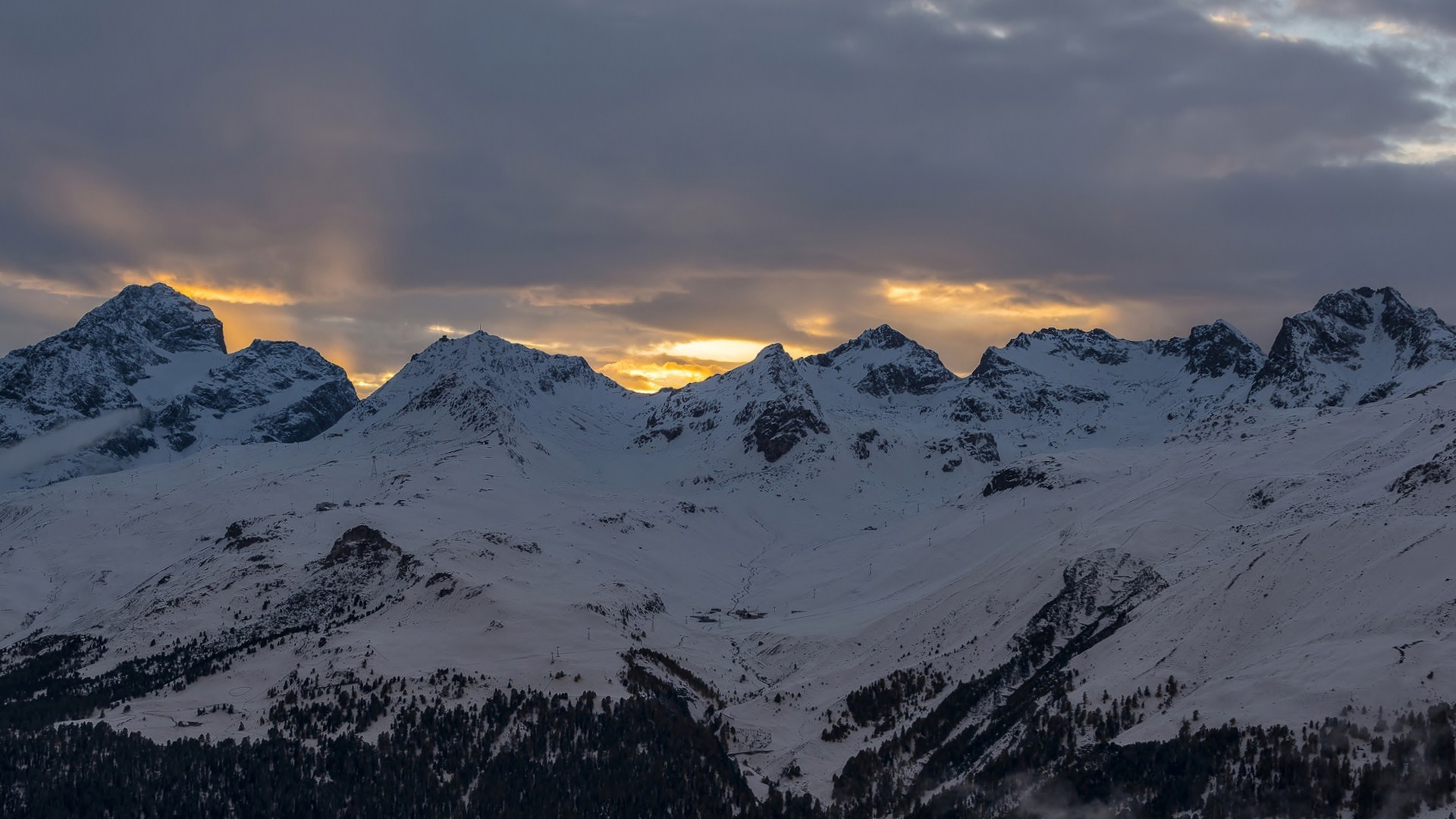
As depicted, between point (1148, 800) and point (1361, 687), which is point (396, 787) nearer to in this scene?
point (1148, 800)

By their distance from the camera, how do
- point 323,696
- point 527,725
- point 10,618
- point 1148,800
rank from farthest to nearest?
1. point 10,618
2. point 323,696
3. point 527,725
4. point 1148,800

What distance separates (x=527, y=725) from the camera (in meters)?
110

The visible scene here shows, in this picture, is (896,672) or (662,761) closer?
(662,761)

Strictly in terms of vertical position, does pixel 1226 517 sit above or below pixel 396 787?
above

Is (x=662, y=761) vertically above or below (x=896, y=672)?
below

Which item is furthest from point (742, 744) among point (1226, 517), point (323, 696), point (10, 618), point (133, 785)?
point (10, 618)

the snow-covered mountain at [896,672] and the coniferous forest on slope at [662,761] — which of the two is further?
the snow-covered mountain at [896,672]

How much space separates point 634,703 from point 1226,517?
79.1 m

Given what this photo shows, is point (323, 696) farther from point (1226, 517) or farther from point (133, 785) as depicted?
point (1226, 517)

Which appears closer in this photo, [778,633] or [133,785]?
[133,785]

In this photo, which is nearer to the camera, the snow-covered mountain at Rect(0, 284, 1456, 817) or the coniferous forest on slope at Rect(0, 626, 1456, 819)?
the coniferous forest on slope at Rect(0, 626, 1456, 819)

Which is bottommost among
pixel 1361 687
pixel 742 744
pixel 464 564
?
pixel 742 744

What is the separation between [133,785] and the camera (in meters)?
98.9

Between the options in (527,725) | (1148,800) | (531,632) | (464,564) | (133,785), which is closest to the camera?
(1148,800)
